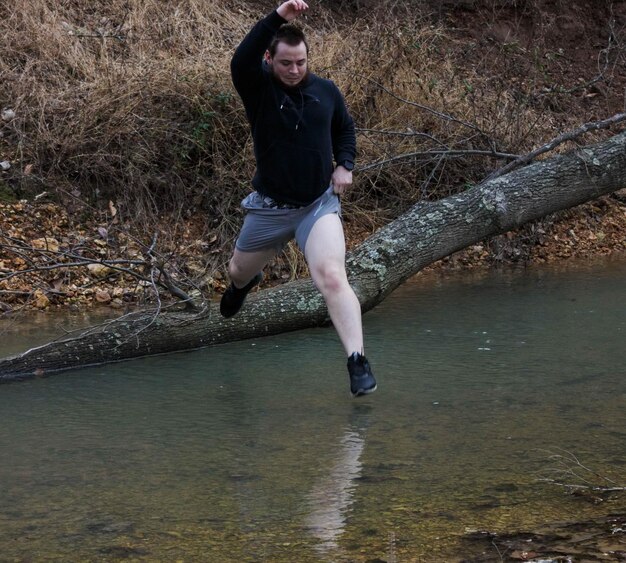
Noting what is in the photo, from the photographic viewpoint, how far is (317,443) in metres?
5.01

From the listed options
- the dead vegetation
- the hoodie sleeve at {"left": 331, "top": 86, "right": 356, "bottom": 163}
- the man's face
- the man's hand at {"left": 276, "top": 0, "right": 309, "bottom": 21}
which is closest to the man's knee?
the hoodie sleeve at {"left": 331, "top": 86, "right": 356, "bottom": 163}

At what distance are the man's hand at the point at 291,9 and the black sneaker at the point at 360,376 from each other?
171 centimetres

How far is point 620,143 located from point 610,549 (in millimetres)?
5186

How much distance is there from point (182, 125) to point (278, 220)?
4.59 meters

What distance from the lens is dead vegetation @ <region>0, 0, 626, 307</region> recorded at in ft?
31.5

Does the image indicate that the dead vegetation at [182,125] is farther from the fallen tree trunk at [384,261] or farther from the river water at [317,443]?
the river water at [317,443]

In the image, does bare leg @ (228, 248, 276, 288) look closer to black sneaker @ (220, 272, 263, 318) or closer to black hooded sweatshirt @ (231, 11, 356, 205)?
black sneaker @ (220, 272, 263, 318)

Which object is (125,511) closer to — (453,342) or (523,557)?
(523,557)

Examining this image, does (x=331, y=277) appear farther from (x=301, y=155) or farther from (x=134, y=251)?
(x=134, y=251)

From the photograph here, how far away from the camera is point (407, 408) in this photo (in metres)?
5.55

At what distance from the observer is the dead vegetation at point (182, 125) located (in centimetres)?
960

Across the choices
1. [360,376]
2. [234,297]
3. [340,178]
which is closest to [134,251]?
[234,297]

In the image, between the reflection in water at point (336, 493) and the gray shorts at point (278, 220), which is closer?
the reflection in water at point (336, 493)

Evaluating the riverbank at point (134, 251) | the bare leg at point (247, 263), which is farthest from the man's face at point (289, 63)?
the riverbank at point (134, 251)
